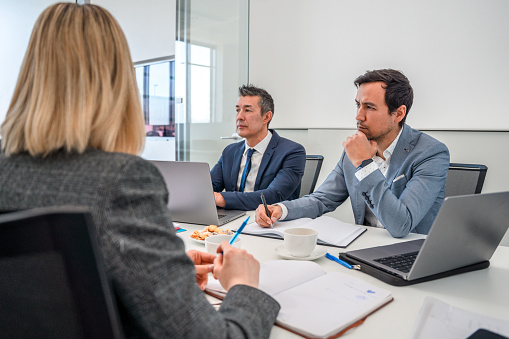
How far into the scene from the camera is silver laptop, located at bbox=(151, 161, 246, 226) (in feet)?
5.15

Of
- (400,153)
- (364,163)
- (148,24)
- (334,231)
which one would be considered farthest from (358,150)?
(148,24)

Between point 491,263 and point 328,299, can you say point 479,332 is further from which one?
point 491,263

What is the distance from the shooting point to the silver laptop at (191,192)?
157 centimetres

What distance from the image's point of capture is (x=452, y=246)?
1.03 metres

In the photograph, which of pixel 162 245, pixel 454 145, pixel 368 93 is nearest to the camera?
pixel 162 245

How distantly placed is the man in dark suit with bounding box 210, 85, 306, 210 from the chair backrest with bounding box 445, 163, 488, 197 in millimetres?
869

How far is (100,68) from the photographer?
0.65 m

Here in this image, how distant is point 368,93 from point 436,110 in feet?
3.99

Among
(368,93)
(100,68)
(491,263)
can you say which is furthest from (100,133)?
(368,93)

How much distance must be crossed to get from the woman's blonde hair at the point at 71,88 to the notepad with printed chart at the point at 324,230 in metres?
0.88

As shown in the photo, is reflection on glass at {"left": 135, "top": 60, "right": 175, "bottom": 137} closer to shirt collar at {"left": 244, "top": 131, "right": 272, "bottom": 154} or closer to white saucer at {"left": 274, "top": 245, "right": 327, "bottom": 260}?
shirt collar at {"left": 244, "top": 131, "right": 272, "bottom": 154}

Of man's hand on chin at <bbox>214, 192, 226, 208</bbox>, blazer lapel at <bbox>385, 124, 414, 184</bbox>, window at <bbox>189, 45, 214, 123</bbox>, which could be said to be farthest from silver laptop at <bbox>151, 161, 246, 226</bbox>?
window at <bbox>189, 45, 214, 123</bbox>

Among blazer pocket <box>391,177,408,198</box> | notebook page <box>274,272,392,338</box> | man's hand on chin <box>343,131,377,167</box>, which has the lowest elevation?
notebook page <box>274,272,392,338</box>

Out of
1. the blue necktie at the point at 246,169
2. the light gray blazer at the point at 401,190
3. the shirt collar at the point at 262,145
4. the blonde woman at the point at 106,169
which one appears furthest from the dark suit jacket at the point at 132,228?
the shirt collar at the point at 262,145
